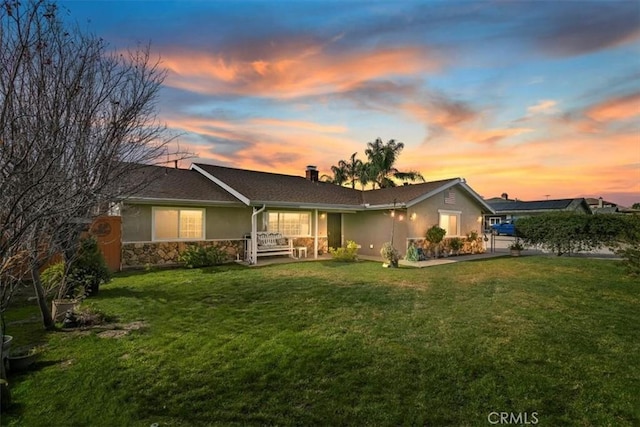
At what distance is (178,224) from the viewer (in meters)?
12.6

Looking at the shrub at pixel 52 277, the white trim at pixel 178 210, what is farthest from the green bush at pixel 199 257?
the shrub at pixel 52 277

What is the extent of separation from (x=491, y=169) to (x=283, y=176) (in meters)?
13.0

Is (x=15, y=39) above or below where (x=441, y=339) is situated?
above

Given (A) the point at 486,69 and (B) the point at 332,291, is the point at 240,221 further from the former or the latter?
(A) the point at 486,69

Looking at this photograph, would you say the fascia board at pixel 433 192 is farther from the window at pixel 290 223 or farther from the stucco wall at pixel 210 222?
the stucco wall at pixel 210 222

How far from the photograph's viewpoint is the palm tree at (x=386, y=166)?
2886cm

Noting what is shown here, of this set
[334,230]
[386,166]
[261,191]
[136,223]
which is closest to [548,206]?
[386,166]

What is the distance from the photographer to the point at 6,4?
2.64 meters

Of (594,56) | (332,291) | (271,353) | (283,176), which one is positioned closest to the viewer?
(271,353)

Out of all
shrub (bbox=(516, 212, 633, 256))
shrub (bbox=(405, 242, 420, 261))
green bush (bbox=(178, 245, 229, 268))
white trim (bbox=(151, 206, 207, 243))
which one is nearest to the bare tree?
white trim (bbox=(151, 206, 207, 243))

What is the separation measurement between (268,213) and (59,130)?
11.3m

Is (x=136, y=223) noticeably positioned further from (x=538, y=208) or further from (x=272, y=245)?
(x=538, y=208)

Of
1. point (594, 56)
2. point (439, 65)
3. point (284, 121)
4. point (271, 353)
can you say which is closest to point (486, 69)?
point (439, 65)

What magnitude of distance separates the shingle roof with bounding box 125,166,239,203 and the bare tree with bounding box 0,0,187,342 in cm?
476
